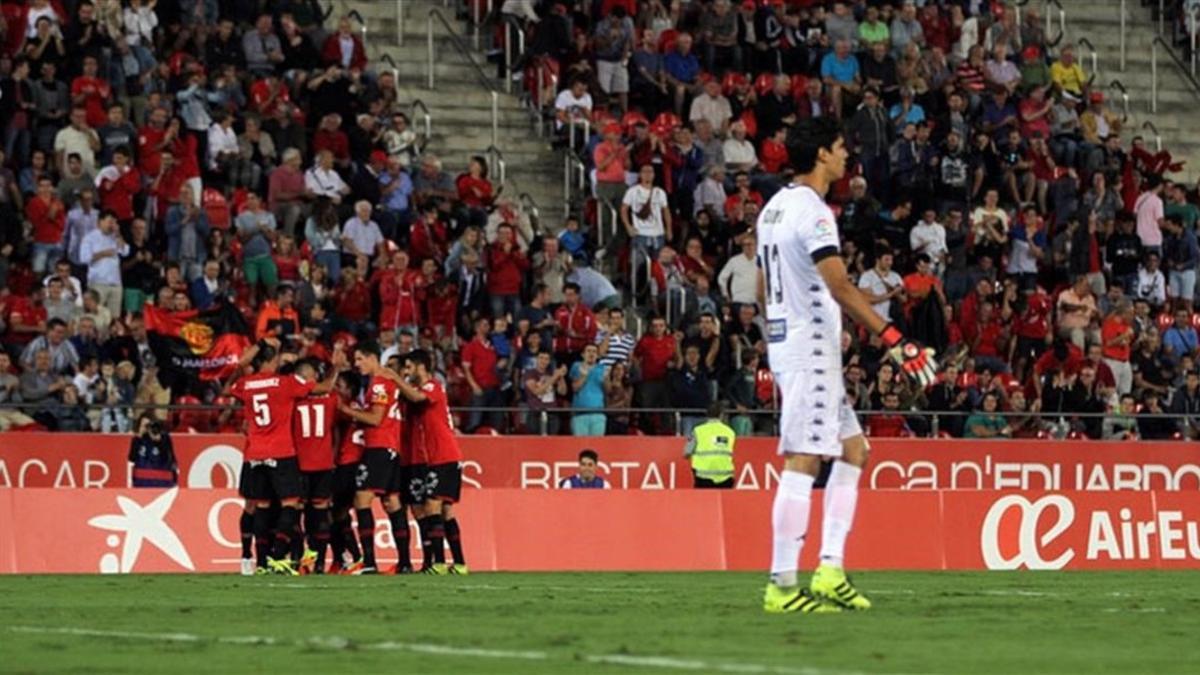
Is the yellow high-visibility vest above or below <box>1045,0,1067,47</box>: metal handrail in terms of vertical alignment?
below

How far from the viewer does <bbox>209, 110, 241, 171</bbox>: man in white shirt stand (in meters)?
31.4

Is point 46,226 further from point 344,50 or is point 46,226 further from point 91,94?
point 344,50

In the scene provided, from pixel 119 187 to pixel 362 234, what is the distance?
9.91 feet

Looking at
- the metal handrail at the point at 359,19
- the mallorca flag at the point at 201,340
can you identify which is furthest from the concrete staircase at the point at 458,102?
the mallorca flag at the point at 201,340

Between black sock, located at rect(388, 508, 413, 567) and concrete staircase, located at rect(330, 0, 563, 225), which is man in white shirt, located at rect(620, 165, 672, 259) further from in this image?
black sock, located at rect(388, 508, 413, 567)

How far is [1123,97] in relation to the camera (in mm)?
41188

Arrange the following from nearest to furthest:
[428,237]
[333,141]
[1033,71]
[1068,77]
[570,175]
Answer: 1. [428,237]
2. [333,141]
3. [570,175]
4. [1033,71]
5. [1068,77]

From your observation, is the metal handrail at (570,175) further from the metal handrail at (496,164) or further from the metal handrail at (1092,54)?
the metal handrail at (1092,54)

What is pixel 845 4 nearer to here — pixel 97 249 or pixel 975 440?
pixel 975 440

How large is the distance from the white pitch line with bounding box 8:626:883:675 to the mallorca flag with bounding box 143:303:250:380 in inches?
622

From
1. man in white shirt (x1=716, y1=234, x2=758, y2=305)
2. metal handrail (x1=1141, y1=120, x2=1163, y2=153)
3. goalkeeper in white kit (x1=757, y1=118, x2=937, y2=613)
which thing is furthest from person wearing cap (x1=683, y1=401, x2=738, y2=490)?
goalkeeper in white kit (x1=757, y1=118, x2=937, y2=613)

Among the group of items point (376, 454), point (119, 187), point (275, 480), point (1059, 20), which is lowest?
point (275, 480)

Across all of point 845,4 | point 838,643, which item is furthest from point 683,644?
point 845,4

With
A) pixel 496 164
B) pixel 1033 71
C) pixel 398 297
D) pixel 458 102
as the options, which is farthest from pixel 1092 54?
pixel 398 297
